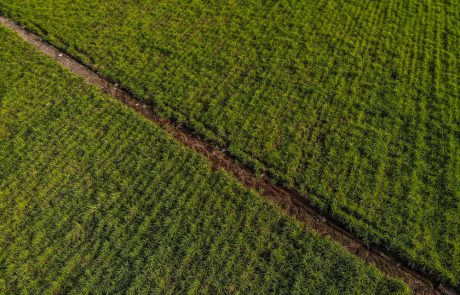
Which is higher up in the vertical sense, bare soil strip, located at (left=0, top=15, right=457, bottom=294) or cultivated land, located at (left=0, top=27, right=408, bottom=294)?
bare soil strip, located at (left=0, top=15, right=457, bottom=294)

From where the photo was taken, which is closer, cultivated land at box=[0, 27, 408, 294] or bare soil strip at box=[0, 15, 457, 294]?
cultivated land at box=[0, 27, 408, 294]

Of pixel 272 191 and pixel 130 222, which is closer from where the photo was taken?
pixel 130 222

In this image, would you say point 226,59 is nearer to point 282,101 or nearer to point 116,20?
point 282,101

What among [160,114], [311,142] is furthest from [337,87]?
[160,114]

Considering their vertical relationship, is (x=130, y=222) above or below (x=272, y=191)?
below

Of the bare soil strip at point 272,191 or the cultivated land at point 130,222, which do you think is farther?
the bare soil strip at point 272,191
